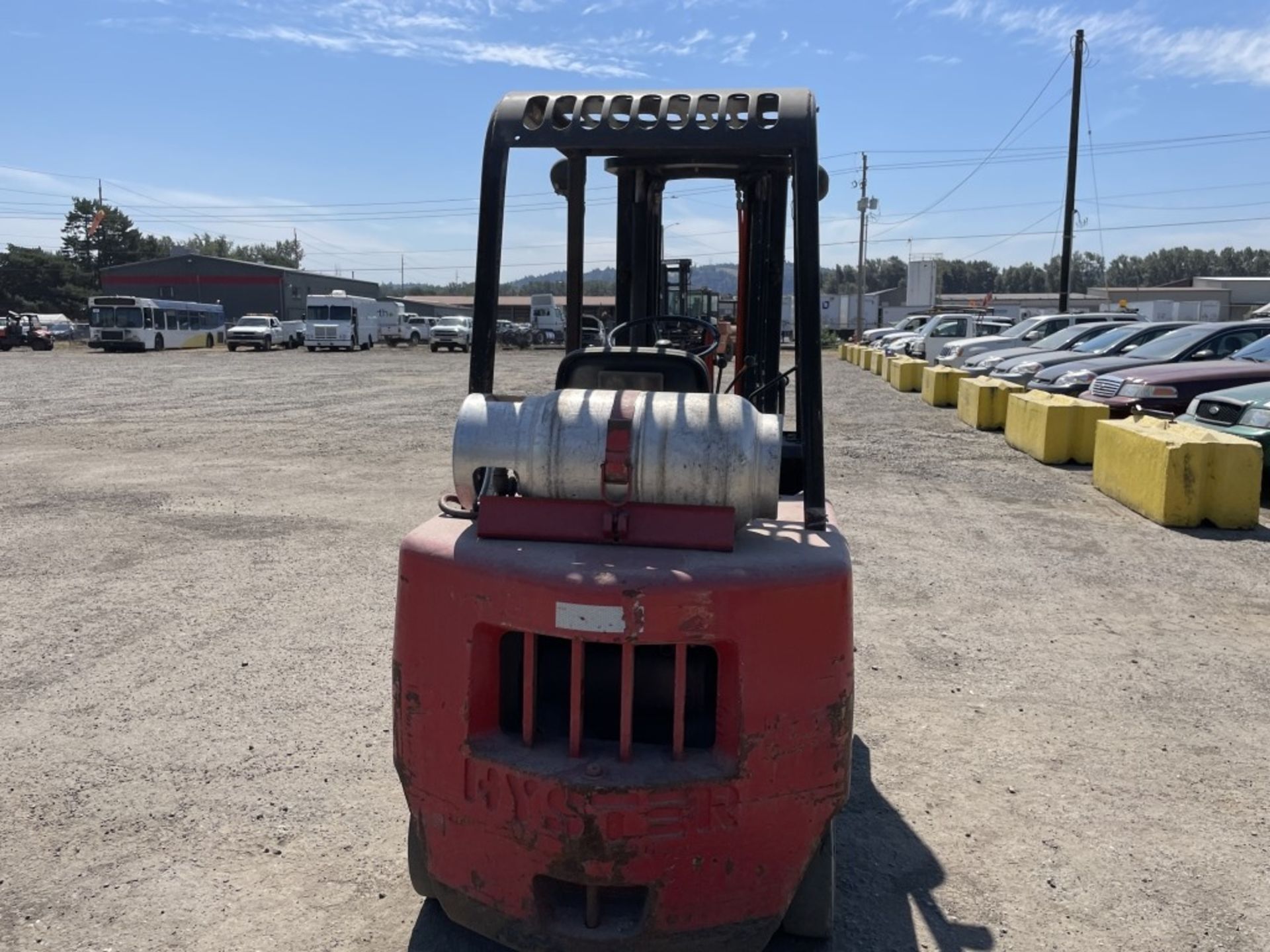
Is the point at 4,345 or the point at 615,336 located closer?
the point at 615,336

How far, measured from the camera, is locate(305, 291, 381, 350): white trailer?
51.3 meters

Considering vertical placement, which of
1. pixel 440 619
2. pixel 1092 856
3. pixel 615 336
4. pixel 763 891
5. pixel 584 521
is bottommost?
pixel 1092 856

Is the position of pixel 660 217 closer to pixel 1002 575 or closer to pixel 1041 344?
pixel 1002 575

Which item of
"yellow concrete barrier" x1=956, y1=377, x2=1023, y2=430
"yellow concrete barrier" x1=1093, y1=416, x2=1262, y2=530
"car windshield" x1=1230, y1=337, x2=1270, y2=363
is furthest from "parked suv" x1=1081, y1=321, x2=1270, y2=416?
"yellow concrete barrier" x1=1093, y1=416, x2=1262, y2=530

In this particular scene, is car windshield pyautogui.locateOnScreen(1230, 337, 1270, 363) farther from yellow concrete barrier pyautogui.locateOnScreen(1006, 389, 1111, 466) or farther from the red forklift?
the red forklift

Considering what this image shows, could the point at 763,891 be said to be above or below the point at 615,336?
below

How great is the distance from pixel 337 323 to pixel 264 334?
4.09 metres

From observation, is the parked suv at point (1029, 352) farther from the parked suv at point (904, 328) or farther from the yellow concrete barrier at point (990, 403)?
the parked suv at point (904, 328)

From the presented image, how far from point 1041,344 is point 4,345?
162 feet

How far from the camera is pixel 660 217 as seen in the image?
552cm

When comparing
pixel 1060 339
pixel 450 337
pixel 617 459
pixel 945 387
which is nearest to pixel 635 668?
pixel 617 459

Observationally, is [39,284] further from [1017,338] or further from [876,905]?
[876,905]

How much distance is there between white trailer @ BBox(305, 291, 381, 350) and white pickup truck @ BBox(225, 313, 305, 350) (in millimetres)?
1457

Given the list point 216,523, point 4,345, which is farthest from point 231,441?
point 4,345
